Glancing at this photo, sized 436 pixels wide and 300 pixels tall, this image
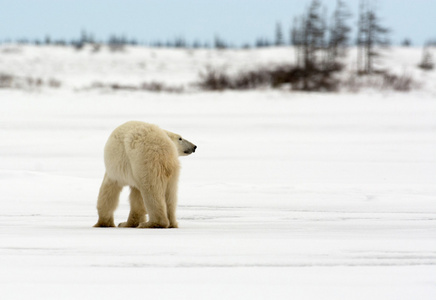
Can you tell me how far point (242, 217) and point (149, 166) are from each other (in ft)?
4.94

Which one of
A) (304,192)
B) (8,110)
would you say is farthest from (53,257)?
(8,110)

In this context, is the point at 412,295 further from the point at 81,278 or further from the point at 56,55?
the point at 56,55

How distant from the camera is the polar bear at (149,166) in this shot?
13.3 feet

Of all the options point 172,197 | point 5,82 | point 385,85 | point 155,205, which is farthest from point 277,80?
point 155,205

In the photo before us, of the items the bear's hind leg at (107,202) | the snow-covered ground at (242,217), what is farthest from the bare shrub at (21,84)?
the bear's hind leg at (107,202)

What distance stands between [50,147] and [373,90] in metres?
16.2

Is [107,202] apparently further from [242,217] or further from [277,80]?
[277,80]

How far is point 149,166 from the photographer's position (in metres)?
4.03

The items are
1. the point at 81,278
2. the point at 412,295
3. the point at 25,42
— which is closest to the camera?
the point at 412,295

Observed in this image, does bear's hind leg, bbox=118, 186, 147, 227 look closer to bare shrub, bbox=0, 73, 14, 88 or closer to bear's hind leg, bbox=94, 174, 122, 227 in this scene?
bear's hind leg, bbox=94, 174, 122, 227

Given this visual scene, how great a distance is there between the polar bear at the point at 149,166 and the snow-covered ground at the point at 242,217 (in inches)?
9.3

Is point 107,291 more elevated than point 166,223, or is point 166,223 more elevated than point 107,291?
point 107,291

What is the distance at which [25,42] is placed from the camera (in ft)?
201

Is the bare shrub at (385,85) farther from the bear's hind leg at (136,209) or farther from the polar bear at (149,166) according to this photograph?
the polar bear at (149,166)
